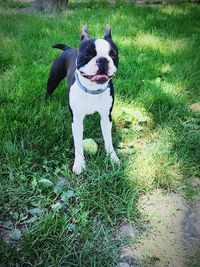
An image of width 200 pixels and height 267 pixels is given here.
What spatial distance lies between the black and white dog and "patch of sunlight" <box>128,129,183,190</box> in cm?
19

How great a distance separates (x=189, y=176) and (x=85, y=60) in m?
1.16

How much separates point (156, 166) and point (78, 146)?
58 centimetres

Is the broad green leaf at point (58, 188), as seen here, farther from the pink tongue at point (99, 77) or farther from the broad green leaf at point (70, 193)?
the pink tongue at point (99, 77)

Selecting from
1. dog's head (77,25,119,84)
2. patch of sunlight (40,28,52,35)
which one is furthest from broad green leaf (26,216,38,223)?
patch of sunlight (40,28,52,35)

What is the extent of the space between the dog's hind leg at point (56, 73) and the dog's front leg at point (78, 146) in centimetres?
77

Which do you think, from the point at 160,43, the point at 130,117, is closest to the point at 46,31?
the point at 160,43

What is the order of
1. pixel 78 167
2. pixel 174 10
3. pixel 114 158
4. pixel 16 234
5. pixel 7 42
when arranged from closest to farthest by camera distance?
pixel 16 234 → pixel 78 167 → pixel 114 158 → pixel 7 42 → pixel 174 10

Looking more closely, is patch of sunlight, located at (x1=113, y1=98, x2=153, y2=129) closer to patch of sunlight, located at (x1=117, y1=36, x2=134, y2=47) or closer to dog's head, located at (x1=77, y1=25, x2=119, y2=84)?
dog's head, located at (x1=77, y1=25, x2=119, y2=84)

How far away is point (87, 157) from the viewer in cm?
270

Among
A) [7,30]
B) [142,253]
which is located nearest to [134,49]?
[7,30]

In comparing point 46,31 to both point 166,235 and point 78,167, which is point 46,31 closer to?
point 78,167

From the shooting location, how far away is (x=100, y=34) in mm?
4797

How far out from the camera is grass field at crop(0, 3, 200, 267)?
2.03 meters

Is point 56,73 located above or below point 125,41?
above
